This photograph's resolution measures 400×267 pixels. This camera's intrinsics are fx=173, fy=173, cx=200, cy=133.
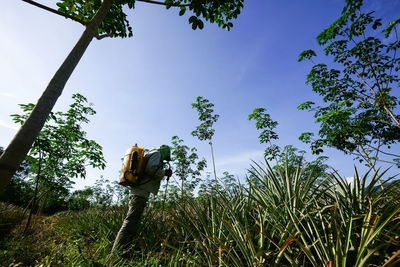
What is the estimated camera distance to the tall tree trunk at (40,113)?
116 centimetres

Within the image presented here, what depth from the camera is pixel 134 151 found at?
336 cm

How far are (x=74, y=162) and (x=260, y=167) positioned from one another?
5016 millimetres

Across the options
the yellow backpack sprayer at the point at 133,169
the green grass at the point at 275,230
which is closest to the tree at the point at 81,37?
the green grass at the point at 275,230

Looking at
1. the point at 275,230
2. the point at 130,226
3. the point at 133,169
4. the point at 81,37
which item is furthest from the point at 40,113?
the point at 130,226

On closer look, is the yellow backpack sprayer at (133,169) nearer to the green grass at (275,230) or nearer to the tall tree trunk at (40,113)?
the green grass at (275,230)

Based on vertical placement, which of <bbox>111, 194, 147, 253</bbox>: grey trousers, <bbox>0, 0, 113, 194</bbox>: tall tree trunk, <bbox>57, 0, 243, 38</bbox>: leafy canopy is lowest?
<bbox>111, 194, 147, 253</bbox>: grey trousers

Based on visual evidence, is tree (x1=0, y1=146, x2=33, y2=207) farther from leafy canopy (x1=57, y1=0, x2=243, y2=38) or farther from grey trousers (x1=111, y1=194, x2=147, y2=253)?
leafy canopy (x1=57, y1=0, x2=243, y2=38)

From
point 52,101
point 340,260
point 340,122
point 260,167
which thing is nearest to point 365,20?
point 340,122

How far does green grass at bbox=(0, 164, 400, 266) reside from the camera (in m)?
1.18

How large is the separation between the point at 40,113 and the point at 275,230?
2274 mm

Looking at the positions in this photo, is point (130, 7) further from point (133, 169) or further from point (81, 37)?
point (133, 169)

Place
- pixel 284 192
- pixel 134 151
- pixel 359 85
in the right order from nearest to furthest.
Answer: pixel 284 192, pixel 134 151, pixel 359 85

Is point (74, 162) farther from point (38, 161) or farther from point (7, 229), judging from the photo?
point (7, 229)

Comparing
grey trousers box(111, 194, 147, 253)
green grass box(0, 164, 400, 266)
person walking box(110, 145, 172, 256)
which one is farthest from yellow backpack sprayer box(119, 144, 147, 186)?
green grass box(0, 164, 400, 266)
